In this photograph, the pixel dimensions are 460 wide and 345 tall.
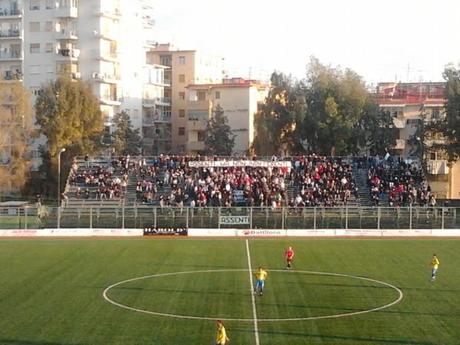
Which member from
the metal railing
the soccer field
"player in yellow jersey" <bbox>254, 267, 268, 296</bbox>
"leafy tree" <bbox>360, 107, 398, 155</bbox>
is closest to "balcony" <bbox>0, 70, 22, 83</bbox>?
the metal railing

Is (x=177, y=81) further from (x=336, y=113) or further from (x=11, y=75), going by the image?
(x=336, y=113)

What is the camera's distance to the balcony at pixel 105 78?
97506 mm

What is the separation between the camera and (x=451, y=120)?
3155 inches

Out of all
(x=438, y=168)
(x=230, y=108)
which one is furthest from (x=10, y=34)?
(x=438, y=168)

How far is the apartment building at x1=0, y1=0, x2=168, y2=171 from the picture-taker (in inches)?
3868

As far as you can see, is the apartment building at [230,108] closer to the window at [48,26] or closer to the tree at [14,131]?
the window at [48,26]

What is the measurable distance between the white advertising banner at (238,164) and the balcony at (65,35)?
107 ft

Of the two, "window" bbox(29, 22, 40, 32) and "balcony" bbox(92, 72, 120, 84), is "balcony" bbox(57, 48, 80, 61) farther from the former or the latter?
"window" bbox(29, 22, 40, 32)

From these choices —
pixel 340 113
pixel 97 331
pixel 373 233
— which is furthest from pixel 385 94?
pixel 97 331

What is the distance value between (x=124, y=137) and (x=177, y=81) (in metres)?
23.6

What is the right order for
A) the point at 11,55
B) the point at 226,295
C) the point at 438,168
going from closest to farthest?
the point at 226,295 < the point at 438,168 < the point at 11,55


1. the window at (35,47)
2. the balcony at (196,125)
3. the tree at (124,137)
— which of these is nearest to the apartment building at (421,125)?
the balcony at (196,125)

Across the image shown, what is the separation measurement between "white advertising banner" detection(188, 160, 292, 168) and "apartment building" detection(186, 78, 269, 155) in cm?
2616

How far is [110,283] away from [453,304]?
54.3ft
